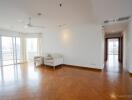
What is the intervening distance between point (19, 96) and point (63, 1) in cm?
278

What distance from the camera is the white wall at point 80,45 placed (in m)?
4.88

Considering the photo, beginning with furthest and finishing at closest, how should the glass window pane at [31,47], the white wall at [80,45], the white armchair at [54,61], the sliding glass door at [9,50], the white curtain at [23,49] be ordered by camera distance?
the glass window pane at [31,47]
the white curtain at [23,49]
the sliding glass door at [9,50]
the white armchair at [54,61]
the white wall at [80,45]

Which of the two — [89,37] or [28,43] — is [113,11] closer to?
[89,37]

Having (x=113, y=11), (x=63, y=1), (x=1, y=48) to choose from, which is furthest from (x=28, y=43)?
(x=113, y=11)

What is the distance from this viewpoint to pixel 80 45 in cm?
544

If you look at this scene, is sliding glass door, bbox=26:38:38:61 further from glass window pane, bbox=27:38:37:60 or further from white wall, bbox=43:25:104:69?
white wall, bbox=43:25:104:69

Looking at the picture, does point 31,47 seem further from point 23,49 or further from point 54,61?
point 54,61

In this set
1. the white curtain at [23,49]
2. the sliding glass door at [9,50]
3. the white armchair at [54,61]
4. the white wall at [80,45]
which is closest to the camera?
the white wall at [80,45]

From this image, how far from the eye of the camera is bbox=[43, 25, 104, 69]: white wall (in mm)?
4880

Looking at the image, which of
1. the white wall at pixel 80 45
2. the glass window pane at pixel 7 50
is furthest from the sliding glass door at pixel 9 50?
the white wall at pixel 80 45

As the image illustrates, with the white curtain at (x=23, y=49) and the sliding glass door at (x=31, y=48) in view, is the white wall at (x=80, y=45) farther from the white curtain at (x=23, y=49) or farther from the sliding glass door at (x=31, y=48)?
the white curtain at (x=23, y=49)

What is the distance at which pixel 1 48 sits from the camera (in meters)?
6.16

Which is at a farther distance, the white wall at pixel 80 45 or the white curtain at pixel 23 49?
the white curtain at pixel 23 49

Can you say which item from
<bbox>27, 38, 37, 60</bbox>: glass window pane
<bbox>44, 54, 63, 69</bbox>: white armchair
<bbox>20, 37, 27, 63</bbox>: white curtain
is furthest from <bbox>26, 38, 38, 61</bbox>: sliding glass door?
<bbox>44, 54, 63, 69</bbox>: white armchair
